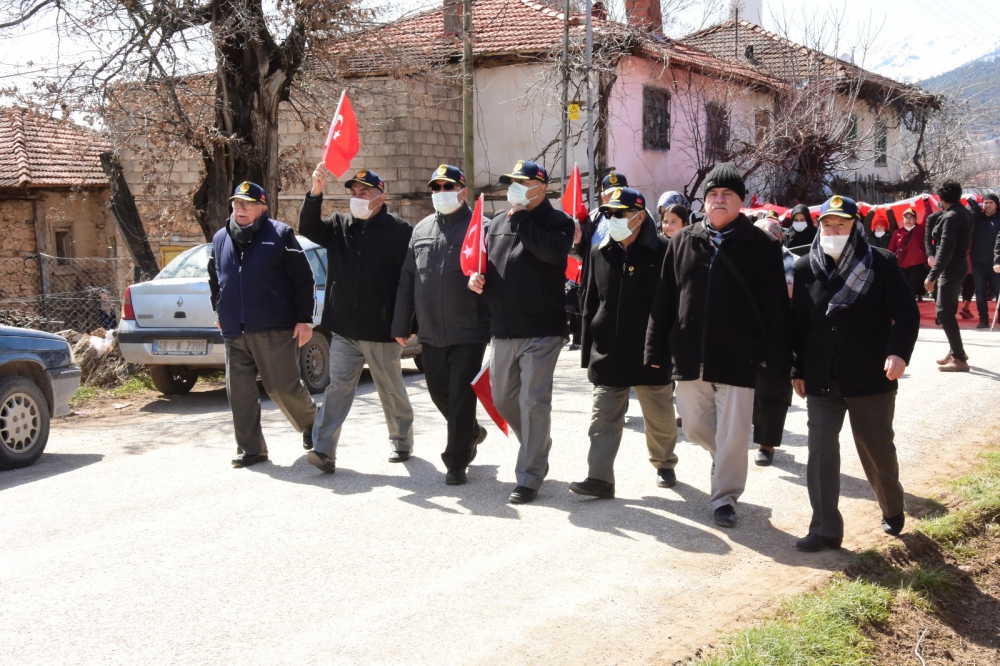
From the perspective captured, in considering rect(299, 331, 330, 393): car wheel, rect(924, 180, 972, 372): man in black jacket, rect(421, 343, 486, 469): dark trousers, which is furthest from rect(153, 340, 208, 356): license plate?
rect(924, 180, 972, 372): man in black jacket

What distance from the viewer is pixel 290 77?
14359mm

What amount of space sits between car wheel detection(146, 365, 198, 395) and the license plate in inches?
23.1

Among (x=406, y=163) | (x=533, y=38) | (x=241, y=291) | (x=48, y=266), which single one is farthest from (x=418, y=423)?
(x=48, y=266)

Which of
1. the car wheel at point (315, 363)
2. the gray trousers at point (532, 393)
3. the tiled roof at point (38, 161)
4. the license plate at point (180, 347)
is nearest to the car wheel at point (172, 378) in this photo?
the license plate at point (180, 347)

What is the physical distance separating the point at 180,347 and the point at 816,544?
715 centimetres

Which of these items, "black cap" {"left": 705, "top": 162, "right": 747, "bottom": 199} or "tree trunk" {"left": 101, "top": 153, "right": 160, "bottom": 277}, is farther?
"tree trunk" {"left": 101, "top": 153, "right": 160, "bottom": 277}

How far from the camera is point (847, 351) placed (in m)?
5.06

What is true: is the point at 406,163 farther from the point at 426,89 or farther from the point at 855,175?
the point at 855,175

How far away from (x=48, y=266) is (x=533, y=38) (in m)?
14.6

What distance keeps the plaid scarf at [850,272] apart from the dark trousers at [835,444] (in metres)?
0.43

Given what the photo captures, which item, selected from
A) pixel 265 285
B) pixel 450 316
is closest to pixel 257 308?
pixel 265 285

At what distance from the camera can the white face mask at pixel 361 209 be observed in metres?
6.95

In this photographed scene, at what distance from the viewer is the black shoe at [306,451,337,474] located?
6789 millimetres

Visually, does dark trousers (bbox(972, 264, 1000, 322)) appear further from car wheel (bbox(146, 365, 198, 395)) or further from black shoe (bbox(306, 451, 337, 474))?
car wheel (bbox(146, 365, 198, 395))
